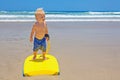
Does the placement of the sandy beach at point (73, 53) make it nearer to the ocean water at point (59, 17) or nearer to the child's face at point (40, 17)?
the child's face at point (40, 17)

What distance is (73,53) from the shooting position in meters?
5.52

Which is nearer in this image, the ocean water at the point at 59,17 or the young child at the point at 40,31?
the young child at the point at 40,31

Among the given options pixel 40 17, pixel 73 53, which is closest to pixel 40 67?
pixel 40 17

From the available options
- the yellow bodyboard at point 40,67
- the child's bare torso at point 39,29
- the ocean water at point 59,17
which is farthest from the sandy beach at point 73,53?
the ocean water at point 59,17

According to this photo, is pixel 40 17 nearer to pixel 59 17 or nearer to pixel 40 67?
pixel 40 67

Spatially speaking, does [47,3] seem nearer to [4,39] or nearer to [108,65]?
[4,39]

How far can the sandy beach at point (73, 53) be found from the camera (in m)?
4.32

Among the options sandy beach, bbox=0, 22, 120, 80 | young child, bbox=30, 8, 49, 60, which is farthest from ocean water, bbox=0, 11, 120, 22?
young child, bbox=30, 8, 49, 60

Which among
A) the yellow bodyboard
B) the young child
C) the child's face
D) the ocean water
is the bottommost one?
the yellow bodyboard

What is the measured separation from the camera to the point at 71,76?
4242 mm

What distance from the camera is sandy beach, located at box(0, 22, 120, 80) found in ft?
14.2

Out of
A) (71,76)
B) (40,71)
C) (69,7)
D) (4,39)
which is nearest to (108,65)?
(71,76)

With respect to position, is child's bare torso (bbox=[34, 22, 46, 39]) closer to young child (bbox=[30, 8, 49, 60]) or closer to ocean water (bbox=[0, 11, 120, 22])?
young child (bbox=[30, 8, 49, 60])

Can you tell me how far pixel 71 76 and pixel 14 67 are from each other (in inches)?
35.1
